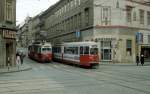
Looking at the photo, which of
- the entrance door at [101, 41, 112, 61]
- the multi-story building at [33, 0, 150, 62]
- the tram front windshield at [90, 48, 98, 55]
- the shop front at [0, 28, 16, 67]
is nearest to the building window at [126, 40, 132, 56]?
the multi-story building at [33, 0, 150, 62]

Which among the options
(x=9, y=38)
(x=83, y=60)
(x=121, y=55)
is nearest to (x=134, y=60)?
(x=121, y=55)

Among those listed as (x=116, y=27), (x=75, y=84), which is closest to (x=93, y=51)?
(x=116, y=27)

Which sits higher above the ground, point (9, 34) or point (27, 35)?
point (27, 35)

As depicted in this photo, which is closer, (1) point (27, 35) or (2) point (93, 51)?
(2) point (93, 51)

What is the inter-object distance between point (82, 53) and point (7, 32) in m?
8.85

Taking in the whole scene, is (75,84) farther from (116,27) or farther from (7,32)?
(116,27)

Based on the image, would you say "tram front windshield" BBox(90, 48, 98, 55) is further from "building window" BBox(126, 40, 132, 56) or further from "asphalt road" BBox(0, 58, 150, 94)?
"building window" BBox(126, 40, 132, 56)

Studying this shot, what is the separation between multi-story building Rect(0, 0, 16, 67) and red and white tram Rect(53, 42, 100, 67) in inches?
281

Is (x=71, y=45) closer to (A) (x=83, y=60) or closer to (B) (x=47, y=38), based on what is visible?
(A) (x=83, y=60)

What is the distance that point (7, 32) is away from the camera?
39812mm

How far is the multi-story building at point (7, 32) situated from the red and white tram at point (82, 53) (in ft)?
23.4

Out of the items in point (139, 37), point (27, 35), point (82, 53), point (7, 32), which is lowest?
point (82, 53)

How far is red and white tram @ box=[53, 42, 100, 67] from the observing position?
3756 cm

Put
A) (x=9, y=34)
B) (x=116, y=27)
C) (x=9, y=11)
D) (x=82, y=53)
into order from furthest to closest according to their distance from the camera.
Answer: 1. (x=116, y=27)
2. (x=9, y=11)
3. (x=9, y=34)
4. (x=82, y=53)
